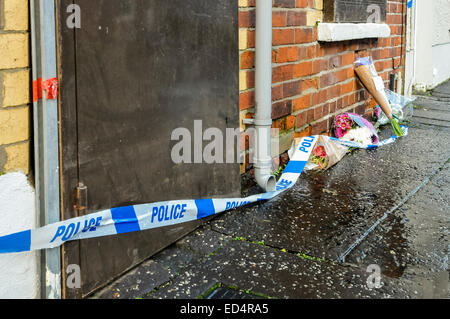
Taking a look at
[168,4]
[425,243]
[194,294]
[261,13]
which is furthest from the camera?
[261,13]

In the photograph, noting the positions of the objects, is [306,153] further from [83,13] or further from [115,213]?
[83,13]

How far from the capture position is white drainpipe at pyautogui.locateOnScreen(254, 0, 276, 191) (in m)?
2.90

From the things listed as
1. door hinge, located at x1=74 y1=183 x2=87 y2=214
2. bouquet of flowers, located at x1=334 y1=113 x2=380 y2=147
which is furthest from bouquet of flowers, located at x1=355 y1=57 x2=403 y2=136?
door hinge, located at x1=74 y1=183 x2=87 y2=214

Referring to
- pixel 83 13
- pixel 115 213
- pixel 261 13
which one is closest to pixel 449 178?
Answer: pixel 261 13

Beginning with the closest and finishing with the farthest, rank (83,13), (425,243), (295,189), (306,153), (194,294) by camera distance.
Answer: (83,13)
(194,294)
(425,243)
(295,189)
(306,153)

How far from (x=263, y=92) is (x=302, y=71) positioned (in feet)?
2.68

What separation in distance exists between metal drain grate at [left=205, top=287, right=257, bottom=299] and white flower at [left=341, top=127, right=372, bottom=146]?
2.57m

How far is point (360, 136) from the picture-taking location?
168 inches

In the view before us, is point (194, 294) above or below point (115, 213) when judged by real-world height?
below

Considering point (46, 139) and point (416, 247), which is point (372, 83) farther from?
point (46, 139)

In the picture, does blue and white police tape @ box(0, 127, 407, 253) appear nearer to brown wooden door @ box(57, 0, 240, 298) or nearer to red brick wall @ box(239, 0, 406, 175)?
brown wooden door @ box(57, 0, 240, 298)

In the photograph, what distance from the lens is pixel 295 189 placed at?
3.22 m

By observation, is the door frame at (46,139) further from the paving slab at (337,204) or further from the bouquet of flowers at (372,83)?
the bouquet of flowers at (372,83)
